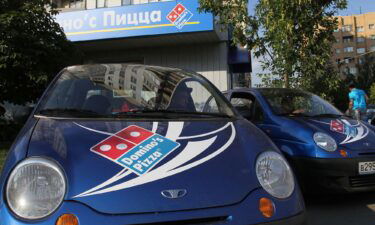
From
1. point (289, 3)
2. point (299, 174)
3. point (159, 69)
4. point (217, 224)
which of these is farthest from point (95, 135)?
point (289, 3)

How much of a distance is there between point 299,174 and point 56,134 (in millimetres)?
2983

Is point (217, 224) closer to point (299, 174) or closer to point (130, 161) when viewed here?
point (130, 161)

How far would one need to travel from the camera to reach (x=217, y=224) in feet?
6.63

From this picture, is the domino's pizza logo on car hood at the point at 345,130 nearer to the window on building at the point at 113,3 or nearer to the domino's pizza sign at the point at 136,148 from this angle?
the domino's pizza sign at the point at 136,148

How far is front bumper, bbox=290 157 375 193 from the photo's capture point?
4.37 metres

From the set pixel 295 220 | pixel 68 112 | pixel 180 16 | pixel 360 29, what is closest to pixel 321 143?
pixel 295 220

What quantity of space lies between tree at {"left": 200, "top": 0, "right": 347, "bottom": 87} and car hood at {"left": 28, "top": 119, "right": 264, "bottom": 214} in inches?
233

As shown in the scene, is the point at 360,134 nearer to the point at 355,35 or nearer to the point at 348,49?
the point at 348,49

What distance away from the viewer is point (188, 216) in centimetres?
200

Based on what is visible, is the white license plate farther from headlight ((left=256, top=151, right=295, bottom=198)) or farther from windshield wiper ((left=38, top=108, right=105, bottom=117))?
windshield wiper ((left=38, top=108, right=105, bottom=117))

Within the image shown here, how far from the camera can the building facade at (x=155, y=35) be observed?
13422 millimetres

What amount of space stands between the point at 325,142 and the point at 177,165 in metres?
2.78

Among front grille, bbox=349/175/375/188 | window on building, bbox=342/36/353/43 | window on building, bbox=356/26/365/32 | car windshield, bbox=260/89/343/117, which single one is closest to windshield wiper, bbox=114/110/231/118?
front grille, bbox=349/175/375/188

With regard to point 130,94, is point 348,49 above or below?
above
